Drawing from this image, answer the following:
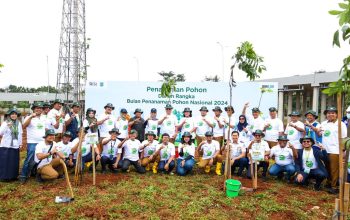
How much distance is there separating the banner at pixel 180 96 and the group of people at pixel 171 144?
2.37 metres

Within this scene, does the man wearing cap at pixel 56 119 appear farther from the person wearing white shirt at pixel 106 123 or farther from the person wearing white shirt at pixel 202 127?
the person wearing white shirt at pixel 202 127

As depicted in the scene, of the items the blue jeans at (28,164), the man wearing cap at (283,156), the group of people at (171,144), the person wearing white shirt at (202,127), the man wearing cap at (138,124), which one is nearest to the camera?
the group of people at (171,144)

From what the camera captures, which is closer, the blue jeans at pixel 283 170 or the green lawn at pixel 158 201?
the green lawn at pixel 158 201

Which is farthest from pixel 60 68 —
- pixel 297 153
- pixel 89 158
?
pixel 297 153

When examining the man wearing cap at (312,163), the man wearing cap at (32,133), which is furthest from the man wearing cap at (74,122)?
the man wearing cap at (312,163)

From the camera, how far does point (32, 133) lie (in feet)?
22.5

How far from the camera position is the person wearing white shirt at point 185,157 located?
24.8ft

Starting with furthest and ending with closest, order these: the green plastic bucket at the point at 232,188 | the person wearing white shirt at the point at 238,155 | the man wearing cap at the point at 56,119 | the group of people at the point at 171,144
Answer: the man wearing cap at the point at 56,119 → the person wearing white shirt at the point at 238,155 → the group of people at the point at 171,144 → the green plastic bucket at the point at 232,188

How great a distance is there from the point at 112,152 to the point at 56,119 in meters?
1.62

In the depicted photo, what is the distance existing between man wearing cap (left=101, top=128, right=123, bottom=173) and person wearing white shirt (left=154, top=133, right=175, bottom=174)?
91 centimetres

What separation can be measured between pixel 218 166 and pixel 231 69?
2783 millimetres

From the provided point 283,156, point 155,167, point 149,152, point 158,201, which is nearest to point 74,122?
point 149,152

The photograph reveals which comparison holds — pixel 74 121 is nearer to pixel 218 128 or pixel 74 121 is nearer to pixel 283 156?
pixel 218 128

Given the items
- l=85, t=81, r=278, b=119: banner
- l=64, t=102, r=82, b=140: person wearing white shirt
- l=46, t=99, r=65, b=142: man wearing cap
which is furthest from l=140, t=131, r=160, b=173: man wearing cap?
l=85, t=81, r=278, b=119: banner
